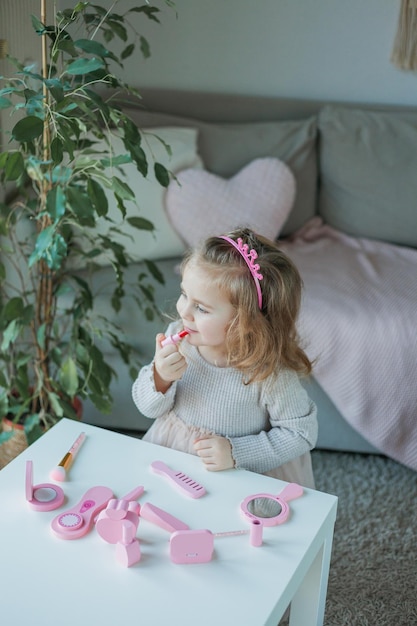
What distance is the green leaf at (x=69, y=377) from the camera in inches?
74.0

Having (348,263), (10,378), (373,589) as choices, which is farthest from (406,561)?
(10,378)

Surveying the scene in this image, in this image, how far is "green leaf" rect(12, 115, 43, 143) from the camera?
56.6 inches

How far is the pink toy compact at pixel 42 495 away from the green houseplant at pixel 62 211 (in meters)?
0.54

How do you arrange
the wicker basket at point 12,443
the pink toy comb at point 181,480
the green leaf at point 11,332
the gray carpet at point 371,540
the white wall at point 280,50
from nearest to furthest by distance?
the pink toy comb at point 181,480 < the gray carpet at point 371,540 < the green leaf at point 11,332 < the wicker basket at point 12,443 < the white wall at point 280,50

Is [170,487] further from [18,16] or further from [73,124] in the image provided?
[18,16]

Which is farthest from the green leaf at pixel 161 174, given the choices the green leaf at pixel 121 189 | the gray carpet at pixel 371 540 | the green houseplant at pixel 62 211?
the gray carpet at pixel 371 540

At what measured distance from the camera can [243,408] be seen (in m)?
1.53

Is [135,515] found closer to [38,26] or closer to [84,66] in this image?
[84,66]

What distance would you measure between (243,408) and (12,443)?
2.58 ft

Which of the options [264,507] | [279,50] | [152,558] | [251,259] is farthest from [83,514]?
[279,50]

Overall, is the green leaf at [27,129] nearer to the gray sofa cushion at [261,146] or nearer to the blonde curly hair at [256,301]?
the blonde curly hair at [256,301]

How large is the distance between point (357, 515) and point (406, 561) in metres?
0.18

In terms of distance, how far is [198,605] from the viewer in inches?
42.9

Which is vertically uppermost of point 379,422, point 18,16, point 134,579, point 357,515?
point 18,16
